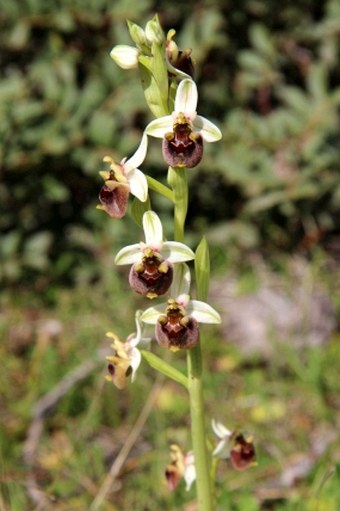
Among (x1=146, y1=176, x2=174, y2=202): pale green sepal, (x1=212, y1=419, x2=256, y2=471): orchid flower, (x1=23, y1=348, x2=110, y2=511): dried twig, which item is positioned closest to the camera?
(x1=146, y1=176, x2=174, y2=202): pale green sepal

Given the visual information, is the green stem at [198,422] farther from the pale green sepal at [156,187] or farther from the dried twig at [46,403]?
the dried twig at [46,403]

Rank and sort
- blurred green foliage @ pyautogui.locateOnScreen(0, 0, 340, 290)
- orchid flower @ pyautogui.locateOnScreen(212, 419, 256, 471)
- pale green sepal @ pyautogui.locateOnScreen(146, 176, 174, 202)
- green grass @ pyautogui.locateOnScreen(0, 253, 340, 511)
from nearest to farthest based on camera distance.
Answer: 1. pale green sepal @ pyautogui.locateOnScreen(146, 176, 174, 202)
2. orchid flower @ pyautogui.locateOnScreen(212, 419, 256, 471)
3. green grass @ pyautogui.locateOnScreen(0, 253, 340, 511)
4. blurred green foliage @ pyautogui.locateOnScreen(0, 0, 340, 290)

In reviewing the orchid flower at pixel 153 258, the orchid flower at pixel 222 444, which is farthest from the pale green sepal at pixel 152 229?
the orchid flower at pixel 222 444

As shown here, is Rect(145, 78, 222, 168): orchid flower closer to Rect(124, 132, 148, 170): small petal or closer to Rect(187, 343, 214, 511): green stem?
Rect(124, 132, 148, 170): small petal

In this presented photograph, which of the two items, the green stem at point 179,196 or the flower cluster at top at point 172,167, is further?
the green stem at point 179,196

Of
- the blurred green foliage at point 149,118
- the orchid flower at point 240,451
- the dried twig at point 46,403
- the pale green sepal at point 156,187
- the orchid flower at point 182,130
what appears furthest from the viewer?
the blurred green foliage at point 149,118

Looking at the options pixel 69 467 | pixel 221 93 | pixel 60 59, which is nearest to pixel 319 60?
pixel 221 93

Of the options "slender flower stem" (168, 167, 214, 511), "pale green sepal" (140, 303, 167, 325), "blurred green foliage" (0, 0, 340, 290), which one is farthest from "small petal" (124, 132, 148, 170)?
"blurred green foliage" (0, 0, 340, 290)

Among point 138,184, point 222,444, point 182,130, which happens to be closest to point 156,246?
point 138,184
